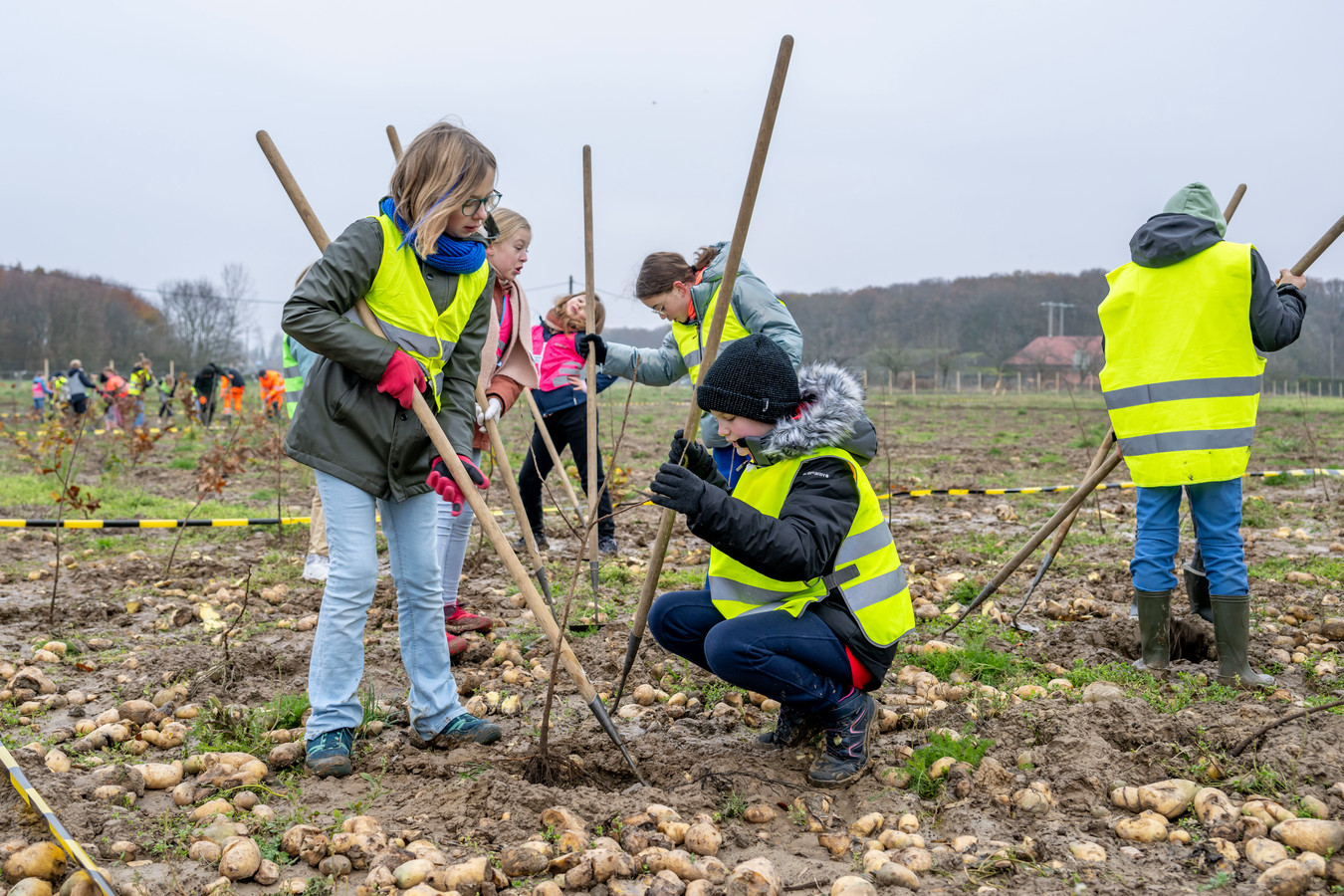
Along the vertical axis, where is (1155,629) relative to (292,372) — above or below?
below

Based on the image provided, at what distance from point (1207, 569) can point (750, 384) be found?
1.94 metres

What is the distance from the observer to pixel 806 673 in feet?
7.98

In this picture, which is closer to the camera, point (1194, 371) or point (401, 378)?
point (401, 378)

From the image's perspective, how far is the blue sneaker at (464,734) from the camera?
271cm

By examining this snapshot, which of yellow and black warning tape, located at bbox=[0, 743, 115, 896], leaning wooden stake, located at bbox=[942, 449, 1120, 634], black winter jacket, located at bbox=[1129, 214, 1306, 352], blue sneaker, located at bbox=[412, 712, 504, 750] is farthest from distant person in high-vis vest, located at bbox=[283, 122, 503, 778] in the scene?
black winter jacket, located at bbox=[1129, 214, 1306, 352]

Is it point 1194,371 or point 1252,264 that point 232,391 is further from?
point 1252,264

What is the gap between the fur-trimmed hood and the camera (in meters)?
2.37

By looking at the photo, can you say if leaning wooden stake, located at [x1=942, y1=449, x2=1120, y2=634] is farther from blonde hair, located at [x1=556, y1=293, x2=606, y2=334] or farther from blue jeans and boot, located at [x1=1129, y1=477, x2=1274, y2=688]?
blonde hair, located at [x1=556, y1=293, x2=606, y2=334]

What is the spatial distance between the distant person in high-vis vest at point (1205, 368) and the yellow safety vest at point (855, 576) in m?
1.32

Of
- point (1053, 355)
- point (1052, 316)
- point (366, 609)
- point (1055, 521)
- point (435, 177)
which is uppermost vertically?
point (1052, 316)

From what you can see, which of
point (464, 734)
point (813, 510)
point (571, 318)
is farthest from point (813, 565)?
point (571, 318)

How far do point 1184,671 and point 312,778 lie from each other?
9.67 feet

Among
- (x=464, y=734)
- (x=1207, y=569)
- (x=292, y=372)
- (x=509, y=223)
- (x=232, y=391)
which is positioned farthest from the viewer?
(x=232, y=391)

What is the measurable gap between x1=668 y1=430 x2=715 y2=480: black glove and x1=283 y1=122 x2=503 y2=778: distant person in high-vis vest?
2.20 ft
